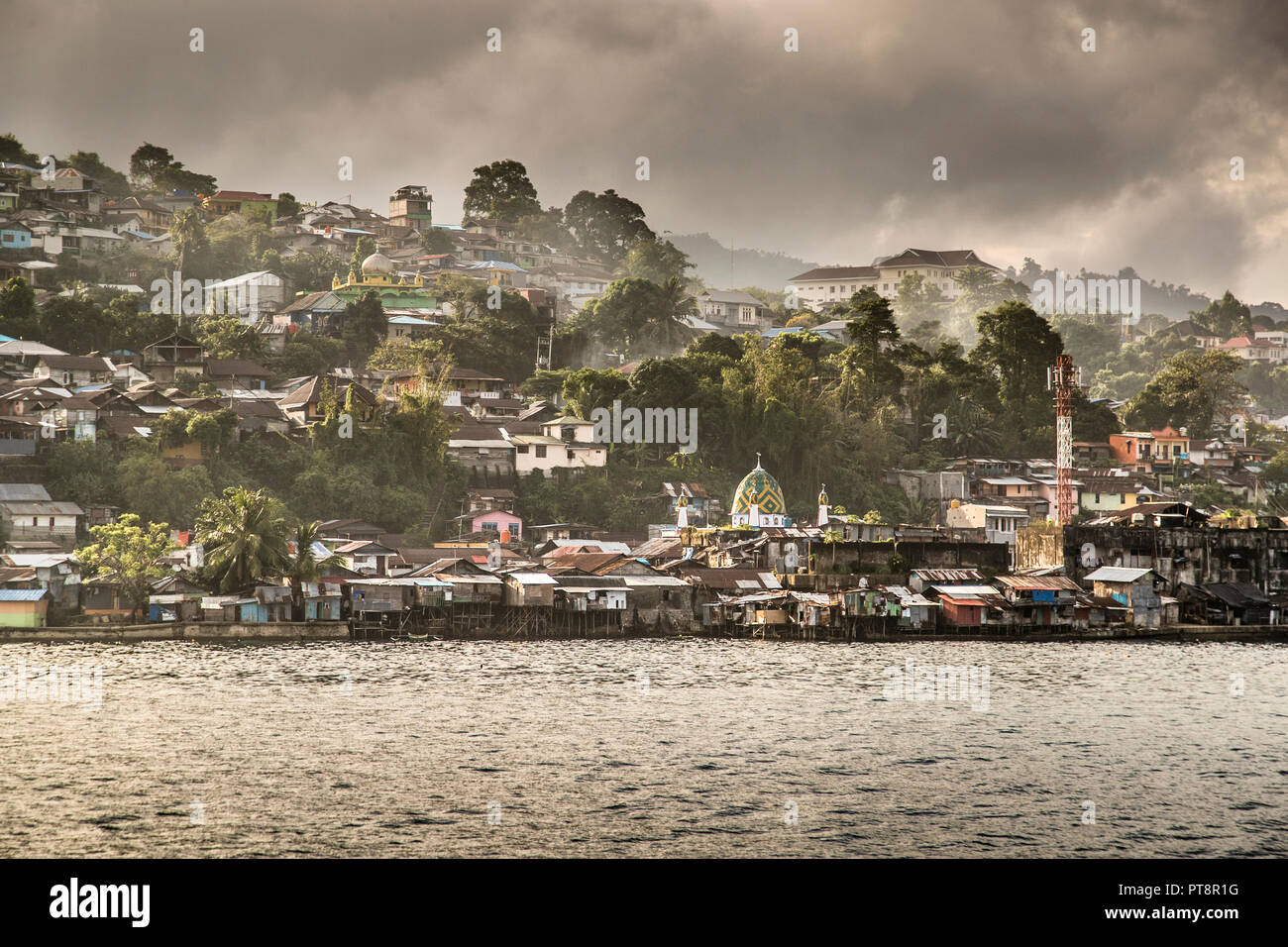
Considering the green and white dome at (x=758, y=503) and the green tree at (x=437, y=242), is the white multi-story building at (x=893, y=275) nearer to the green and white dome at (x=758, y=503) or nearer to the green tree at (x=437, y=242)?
the green tree at (x=437, y=242)

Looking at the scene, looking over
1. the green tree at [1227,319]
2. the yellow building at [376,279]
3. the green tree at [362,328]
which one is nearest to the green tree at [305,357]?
the green tree at [362,328]

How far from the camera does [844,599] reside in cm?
5250

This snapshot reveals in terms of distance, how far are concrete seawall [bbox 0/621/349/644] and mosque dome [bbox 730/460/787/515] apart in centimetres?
2111

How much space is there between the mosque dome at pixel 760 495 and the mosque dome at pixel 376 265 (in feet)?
122

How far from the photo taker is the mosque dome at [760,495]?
61625 millimetres

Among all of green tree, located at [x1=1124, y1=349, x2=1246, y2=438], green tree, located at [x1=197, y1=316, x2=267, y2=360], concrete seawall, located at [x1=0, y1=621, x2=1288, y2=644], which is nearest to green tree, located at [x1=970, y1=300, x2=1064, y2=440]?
green tree, located at [x1=1124, y1=349, x2=1246, y2=438]

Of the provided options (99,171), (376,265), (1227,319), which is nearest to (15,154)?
(99,171)

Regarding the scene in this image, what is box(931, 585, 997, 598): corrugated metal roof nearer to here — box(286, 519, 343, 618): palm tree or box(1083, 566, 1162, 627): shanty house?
box(1083, 566, 1162, 627): shanty house

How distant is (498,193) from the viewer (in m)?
119

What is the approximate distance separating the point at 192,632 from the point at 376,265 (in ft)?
156

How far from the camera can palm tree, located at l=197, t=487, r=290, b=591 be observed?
155 ft

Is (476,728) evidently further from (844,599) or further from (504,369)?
(504,369)
